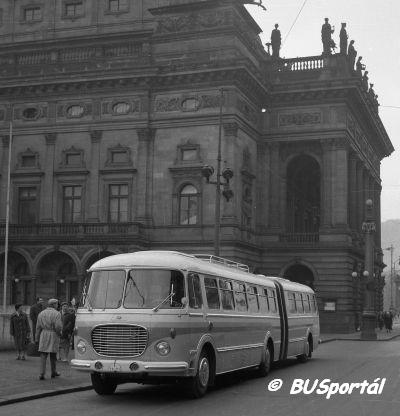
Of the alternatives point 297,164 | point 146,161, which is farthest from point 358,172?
point 146,161

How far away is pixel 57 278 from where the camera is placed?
175ft

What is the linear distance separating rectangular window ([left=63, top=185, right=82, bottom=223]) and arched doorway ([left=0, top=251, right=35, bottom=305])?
4.25 m

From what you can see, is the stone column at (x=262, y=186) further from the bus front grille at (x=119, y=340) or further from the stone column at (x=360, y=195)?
the bus front grille at (x=119, y=340)

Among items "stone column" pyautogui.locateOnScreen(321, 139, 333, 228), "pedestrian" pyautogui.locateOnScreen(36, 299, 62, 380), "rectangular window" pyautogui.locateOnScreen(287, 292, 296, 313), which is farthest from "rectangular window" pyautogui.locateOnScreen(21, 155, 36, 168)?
"pedestrian" pyautogui.locateOnScreen(36, 299, 62, 380)

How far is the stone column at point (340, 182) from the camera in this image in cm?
5659

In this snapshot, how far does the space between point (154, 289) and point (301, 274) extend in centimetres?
4285

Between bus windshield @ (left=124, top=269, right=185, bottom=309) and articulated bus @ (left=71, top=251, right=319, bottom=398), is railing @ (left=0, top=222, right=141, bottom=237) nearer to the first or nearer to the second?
articulated bus @ (left=71, top=251, right=319, bottom=398)

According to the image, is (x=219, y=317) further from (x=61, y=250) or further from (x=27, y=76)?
(x=27, y=76)

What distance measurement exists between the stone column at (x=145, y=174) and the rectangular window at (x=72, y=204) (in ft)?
14.9

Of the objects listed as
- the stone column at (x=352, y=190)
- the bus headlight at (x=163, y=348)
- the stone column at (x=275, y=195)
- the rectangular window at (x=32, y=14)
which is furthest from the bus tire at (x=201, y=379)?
the rectangular window at (x=32, y=14)

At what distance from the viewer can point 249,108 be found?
55.9 metres

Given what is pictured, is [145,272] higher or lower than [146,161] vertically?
lower

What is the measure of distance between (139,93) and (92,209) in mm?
8730

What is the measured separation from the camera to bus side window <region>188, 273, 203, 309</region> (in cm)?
1734
